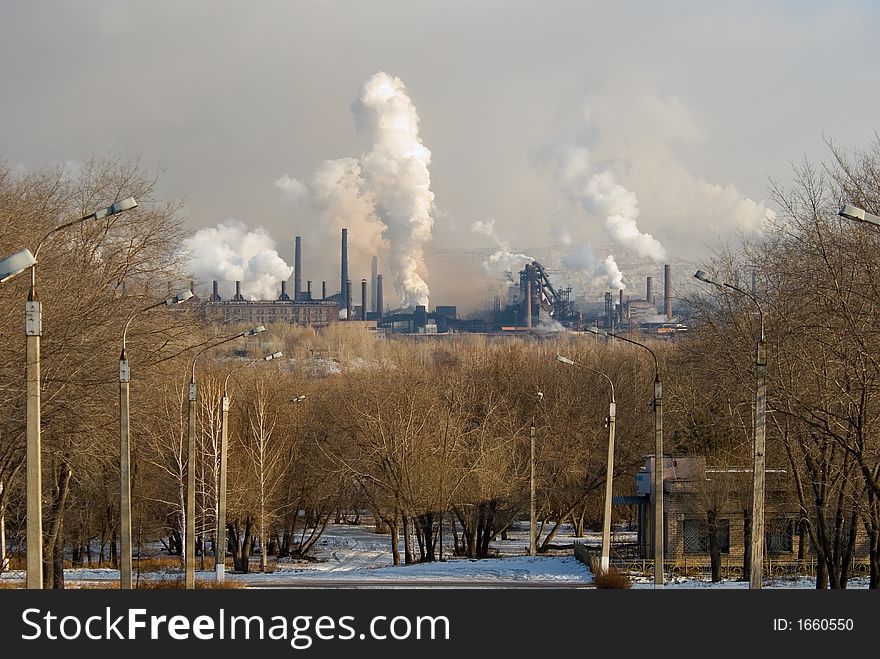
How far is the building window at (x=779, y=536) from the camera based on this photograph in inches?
1575

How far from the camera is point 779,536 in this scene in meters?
42.3

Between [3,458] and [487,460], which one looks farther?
[487,460]

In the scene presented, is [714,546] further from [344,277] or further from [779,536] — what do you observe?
[344,277]

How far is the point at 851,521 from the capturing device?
1168 inches

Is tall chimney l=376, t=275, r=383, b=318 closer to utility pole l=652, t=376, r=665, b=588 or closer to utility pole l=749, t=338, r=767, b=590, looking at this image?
utility pole l=652, t=376, r=665, b=588

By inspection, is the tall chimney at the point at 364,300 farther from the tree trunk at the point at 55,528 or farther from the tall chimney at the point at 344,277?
the tree trunk at the point at 55,528

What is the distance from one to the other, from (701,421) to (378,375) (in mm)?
19190

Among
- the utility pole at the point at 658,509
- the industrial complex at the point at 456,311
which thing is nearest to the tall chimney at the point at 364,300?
the industrial complex at the point at 456,311

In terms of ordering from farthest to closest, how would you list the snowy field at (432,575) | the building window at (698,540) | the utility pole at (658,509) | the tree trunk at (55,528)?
1. the building window at (698,540)
2. the snowy field at (432,575)
3. the tree trunk at (55,528)
4. the utility pole at (658,509)

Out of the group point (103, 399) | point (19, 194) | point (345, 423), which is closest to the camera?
point (103, 399)

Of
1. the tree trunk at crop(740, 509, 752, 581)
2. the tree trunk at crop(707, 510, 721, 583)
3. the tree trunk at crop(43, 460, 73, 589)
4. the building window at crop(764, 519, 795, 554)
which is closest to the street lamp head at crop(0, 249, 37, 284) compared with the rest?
the tree trunk at crop(43, 460, 73, 589)
